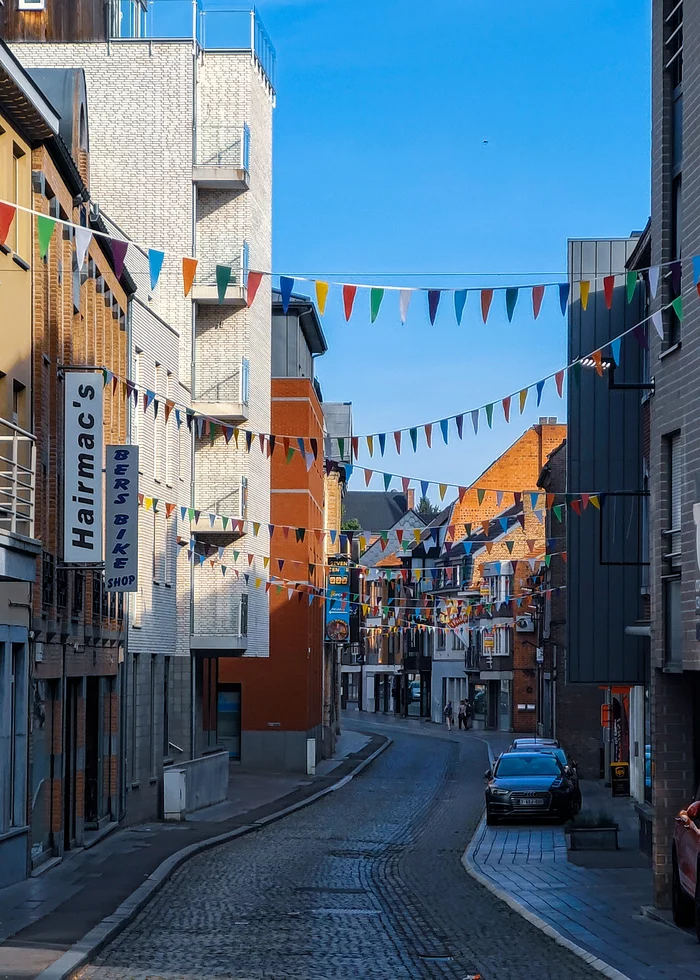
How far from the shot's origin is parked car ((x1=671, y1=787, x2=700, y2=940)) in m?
14.1

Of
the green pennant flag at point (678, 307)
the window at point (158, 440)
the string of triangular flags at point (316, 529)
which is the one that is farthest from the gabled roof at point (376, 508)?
the green pennant flag at point (678, 307)

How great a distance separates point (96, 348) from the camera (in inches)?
1012

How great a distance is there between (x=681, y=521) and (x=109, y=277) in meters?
13.2

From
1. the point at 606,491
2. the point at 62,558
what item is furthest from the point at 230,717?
the point at 62,558

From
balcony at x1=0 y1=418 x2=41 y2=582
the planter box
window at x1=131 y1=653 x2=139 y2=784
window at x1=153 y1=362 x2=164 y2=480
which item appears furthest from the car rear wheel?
window at x1=153 y1=362 x2=164 y2=480

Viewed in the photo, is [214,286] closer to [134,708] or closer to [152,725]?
[152,725]

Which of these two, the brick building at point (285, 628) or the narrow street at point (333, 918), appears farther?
the brick building at point (285, 628)

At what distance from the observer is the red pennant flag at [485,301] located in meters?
15.0

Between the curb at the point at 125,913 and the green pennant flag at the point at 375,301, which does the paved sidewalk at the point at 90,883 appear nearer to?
the curb at the point at 125,913

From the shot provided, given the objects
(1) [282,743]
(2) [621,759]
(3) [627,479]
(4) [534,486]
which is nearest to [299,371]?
(1) [282,743]

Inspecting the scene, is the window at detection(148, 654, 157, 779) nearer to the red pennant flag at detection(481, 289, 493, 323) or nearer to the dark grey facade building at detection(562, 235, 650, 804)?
the dark grey facade building at detection(562, 235, 650, 804)

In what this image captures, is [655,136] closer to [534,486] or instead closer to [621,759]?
[621,759]

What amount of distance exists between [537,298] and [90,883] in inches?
364

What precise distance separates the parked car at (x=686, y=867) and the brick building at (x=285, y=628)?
31.4 metres
